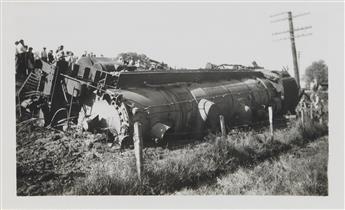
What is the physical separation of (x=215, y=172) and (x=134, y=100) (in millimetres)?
2640

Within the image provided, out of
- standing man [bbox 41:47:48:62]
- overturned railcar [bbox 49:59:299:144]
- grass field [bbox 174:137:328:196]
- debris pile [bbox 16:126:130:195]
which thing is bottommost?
grass field [bbox 174:137:328:196]

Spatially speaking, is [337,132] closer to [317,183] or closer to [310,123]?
[317,183]

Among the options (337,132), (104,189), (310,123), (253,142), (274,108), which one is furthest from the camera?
(274,108)

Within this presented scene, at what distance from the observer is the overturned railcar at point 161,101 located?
8.91 meters

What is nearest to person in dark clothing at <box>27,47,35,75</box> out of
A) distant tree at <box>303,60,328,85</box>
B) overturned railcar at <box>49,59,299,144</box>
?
overturned railcar at <box>49,59,299,144</box>

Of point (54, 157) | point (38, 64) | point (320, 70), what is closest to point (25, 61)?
point (38, 64)

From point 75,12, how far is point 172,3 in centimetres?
203

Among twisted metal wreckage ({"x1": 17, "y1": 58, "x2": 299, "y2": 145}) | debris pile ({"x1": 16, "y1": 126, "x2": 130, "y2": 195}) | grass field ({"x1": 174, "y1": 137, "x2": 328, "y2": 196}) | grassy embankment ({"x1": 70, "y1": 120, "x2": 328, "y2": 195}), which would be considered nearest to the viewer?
grassy embankment ({"x1": 70, "y1": 120, "x2": 328, "y2": 195})

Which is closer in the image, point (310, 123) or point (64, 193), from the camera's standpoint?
point (64, 193)

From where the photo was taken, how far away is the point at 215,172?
25.8 feet

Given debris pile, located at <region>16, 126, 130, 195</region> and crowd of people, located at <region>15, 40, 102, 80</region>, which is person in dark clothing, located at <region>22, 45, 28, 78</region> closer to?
crowd of people, located at <region>15, 40, 102, 80</region>

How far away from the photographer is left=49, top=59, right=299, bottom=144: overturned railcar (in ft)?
29.2

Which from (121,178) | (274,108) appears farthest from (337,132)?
(274,108)

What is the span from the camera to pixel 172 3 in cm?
782
